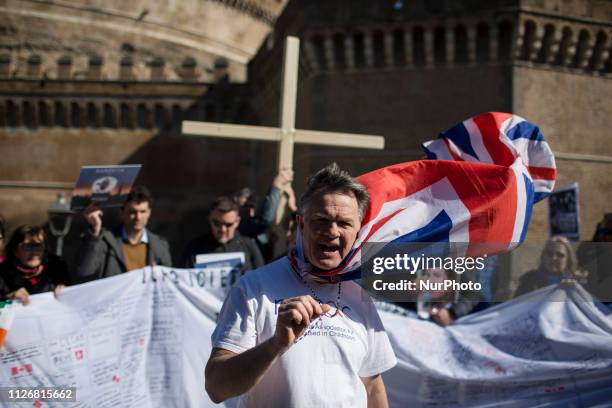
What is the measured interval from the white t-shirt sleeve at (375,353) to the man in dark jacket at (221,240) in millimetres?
2103

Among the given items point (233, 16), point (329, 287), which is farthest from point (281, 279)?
point (233, 16)

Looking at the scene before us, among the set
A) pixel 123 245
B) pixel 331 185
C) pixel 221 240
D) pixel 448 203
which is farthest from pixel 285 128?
pixel 331 185

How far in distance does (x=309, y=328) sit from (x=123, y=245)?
Result: 2.61 meters

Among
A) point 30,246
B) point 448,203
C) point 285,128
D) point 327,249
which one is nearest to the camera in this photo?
point 327,249

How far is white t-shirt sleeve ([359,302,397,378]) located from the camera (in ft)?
6.16

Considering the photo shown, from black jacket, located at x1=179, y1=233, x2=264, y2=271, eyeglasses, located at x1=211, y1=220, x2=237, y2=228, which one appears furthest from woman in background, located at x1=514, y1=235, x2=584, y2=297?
eyeglasses, located at x1=211, y1=220, x2=237, y2=228

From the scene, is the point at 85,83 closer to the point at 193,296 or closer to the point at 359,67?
the point at 359,67

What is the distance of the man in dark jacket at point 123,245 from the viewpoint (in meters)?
3.76

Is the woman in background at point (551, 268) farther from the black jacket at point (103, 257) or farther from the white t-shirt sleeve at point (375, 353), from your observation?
the black jacket at point (103, 257)

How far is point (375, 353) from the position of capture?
6.19 feet

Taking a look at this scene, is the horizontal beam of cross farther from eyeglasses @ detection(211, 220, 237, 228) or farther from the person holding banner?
the person holding banner

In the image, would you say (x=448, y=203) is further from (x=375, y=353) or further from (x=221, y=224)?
(x=221, y=224)

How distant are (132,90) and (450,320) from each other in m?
15.3

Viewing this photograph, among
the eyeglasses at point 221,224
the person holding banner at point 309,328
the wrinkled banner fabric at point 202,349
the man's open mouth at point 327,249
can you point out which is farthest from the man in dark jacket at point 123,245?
the man's open mouth at point 327,249
